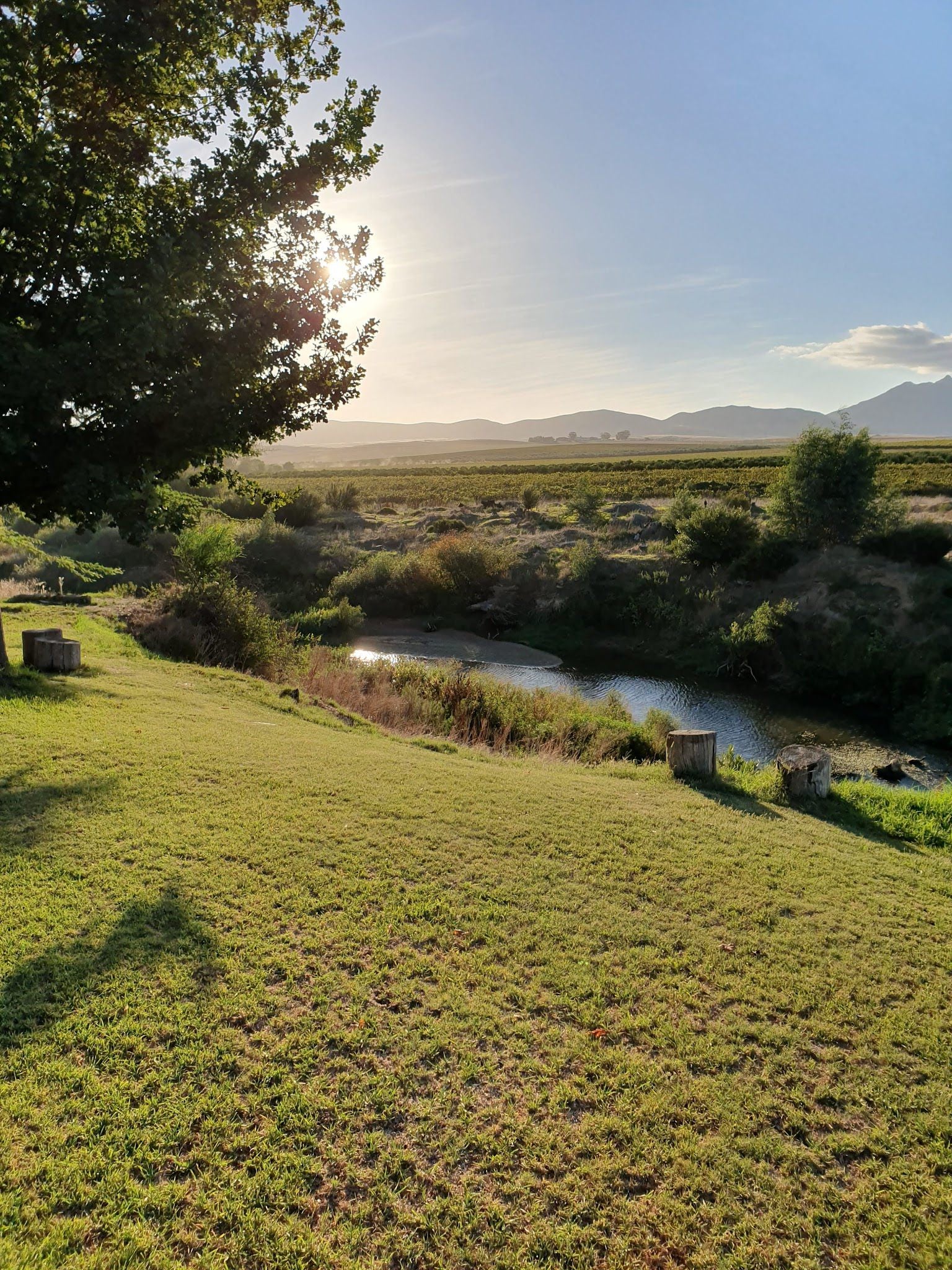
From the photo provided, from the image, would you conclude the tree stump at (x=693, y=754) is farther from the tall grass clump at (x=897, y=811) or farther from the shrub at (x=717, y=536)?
the shrub at (x=717, y=536)

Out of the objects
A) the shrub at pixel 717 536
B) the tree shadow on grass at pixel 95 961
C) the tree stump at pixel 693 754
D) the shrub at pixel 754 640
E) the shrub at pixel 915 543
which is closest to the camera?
the tree shadow on grass at pixel 95 961

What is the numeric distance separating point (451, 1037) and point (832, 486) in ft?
90.5

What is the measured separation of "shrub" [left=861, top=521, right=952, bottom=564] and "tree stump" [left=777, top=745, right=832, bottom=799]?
18.4 m

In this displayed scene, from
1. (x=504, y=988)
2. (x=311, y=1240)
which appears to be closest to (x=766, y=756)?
(x=504, y=988)

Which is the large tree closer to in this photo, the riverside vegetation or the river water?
the riverside vegetation

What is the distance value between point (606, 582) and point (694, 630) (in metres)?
5.03

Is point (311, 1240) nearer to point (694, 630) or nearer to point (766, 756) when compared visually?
point (766, 756)

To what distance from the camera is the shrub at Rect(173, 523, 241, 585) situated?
2128 cm

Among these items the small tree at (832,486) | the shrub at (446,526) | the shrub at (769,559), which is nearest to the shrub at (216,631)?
the shrub at (769,559)

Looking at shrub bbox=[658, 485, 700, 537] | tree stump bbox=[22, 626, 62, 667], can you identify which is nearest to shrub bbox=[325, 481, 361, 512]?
shrub bbox=[658, 485, 700, 537]

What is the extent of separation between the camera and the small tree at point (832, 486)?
2653cm

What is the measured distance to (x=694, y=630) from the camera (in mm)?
27688

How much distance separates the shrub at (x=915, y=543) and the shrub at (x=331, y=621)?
2120cm

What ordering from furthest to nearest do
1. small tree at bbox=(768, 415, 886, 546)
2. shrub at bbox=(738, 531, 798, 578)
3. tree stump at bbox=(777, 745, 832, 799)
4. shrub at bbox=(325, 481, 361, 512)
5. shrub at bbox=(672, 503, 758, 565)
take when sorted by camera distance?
shrub at bbox=(325, 481, 361, 512), shrub at bbox=(672, 503, 758, 565), shrub at bbox=(738, 531, 798, 578), small tree at bbox=(768, 415, 886, 546), tree stump at bbox=(777, 745, 832, 799)
